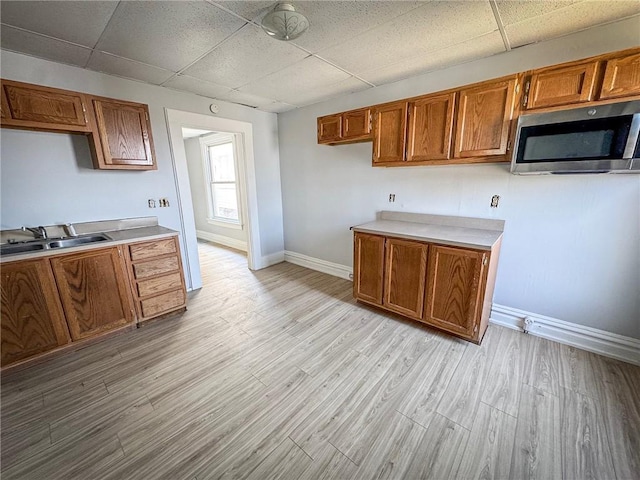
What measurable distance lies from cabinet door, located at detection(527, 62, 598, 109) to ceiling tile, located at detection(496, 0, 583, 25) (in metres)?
0.35

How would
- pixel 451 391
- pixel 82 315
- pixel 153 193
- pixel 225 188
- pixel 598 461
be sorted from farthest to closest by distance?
pixel 225 188 < pixel 153 193 < pixel 82 315 < pixel 451 391 < pixel 598 461

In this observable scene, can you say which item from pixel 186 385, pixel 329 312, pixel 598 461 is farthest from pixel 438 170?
pixel 186 385

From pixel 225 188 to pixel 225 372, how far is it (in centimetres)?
431

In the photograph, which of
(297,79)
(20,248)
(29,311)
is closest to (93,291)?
(29,311)

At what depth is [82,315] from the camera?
7.11 ft

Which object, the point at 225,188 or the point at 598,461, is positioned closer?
the point at 598,461

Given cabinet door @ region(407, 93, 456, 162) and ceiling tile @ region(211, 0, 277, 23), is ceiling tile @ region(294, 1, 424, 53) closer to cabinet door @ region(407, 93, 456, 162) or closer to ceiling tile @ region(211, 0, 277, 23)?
ceiling tile @ region(211, 0, 277, 23)

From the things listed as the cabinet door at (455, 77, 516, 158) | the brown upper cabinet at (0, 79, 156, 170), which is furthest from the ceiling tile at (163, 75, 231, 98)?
the cabinet door at (455, 77, 516, 158)

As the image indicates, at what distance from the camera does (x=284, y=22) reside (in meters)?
1.60

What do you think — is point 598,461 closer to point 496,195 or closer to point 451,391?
point 451,391

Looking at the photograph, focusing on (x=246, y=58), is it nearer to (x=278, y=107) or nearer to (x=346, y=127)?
(x=346, y=127)

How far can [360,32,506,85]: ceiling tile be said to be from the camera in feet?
6.48

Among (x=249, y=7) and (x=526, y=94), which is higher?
(x=249, y=7)

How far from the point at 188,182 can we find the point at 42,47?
1523 millimetres
